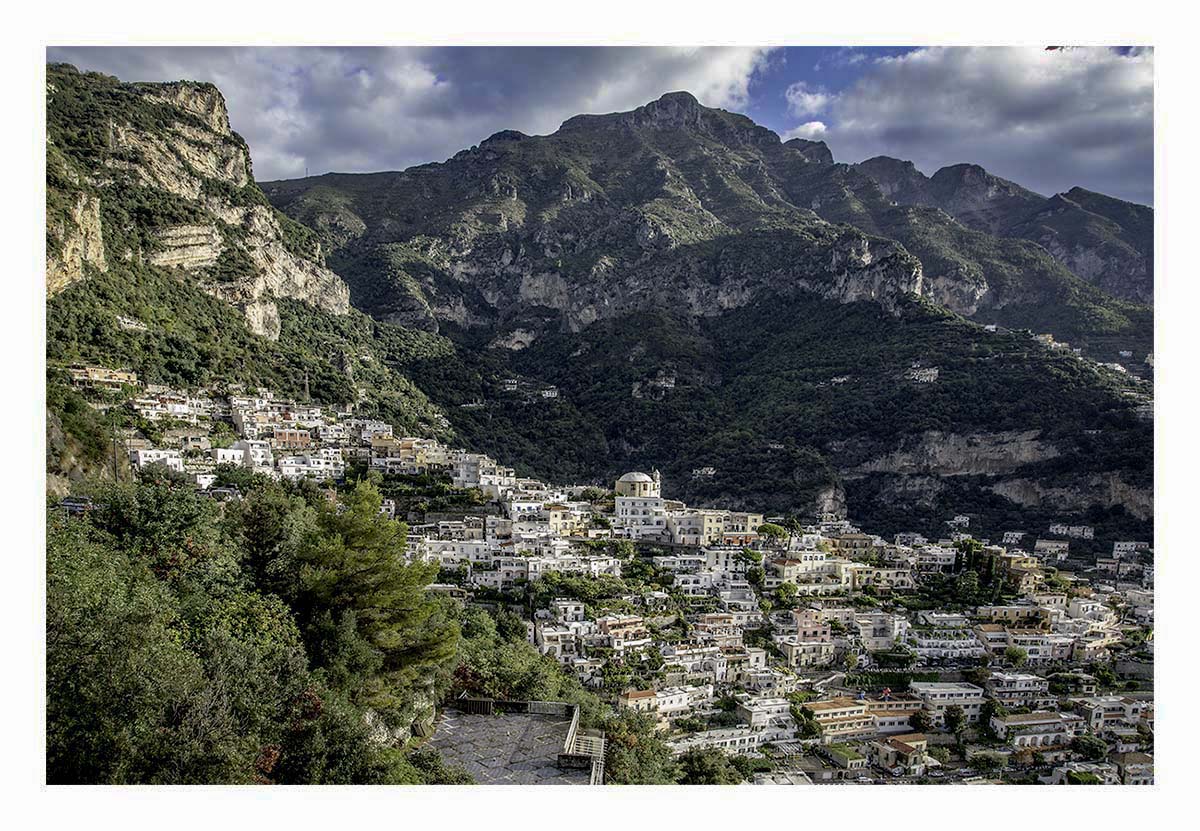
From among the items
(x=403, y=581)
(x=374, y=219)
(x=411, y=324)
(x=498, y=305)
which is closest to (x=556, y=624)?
(x=403, y=581)

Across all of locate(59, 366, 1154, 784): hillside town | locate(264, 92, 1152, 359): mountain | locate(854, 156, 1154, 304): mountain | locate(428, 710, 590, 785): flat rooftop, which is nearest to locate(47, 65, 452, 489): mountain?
locate(59, 366, 1154, 784): hillside town

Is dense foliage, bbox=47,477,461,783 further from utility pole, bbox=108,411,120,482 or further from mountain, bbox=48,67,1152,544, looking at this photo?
mountain, bbox=48,67,1152,544

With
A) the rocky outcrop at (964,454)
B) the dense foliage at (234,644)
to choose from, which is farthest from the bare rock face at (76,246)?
the rocky outcrop at (964,454)

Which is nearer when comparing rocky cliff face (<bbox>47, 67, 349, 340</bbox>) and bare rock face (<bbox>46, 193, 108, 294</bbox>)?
bare rock face (<bbox>46, 193, 108, 294</bbox>)

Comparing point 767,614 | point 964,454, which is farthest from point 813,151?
point 767,614

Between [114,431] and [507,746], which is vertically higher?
[114,431]

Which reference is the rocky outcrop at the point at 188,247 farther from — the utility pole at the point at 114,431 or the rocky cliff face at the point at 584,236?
the rocky cliff face at the point at 584,236

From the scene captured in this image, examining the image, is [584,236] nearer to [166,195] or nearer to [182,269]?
[166,195]
